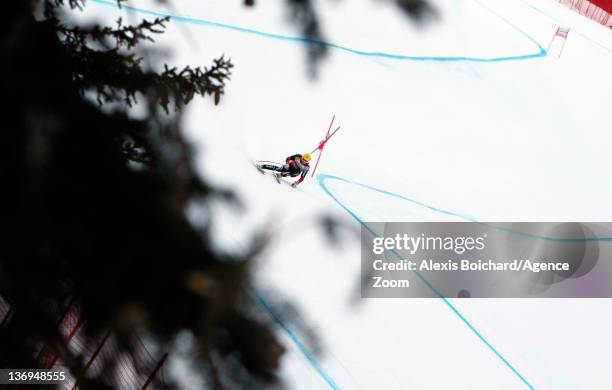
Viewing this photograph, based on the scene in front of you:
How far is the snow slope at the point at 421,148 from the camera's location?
2.28m

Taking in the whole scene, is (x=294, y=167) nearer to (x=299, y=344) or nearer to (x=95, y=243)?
(x=299, y=344)

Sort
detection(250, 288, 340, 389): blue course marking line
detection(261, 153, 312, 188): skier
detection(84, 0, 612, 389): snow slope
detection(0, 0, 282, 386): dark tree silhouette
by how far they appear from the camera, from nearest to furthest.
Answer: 1. detection(0, 0, 282, 386): dark tree silhouette
2. detection(250, 288, 340, 389): blue course marking line
3. detection(84, 0, 612, 389): snow slope
4. detection(261, 153, 312, 188): skier

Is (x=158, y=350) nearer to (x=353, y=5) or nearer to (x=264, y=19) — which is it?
(x=264, y=19)

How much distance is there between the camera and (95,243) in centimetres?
81

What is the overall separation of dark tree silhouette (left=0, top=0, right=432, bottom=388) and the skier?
1.64 metres

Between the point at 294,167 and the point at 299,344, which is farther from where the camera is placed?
the point at 294,167

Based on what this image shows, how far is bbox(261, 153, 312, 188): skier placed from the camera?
2621 mm

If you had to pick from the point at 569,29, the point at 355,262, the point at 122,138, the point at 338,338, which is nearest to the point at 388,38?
the point at 569,29

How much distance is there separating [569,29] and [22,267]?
3222 millimetres

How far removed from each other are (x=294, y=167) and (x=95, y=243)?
1852 mm

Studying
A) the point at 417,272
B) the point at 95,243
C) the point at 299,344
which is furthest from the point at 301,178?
the point at 95,243

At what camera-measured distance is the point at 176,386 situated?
966mm

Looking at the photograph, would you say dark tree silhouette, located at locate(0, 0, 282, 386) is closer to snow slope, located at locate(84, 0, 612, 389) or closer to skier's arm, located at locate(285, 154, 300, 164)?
snow slope, located at locate(84, 0, 612, 389)

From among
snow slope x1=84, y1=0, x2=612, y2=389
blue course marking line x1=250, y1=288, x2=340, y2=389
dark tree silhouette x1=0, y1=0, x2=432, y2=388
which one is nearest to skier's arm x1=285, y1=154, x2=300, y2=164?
snow slope x1=84, y1=0, x2=612, y2=389
